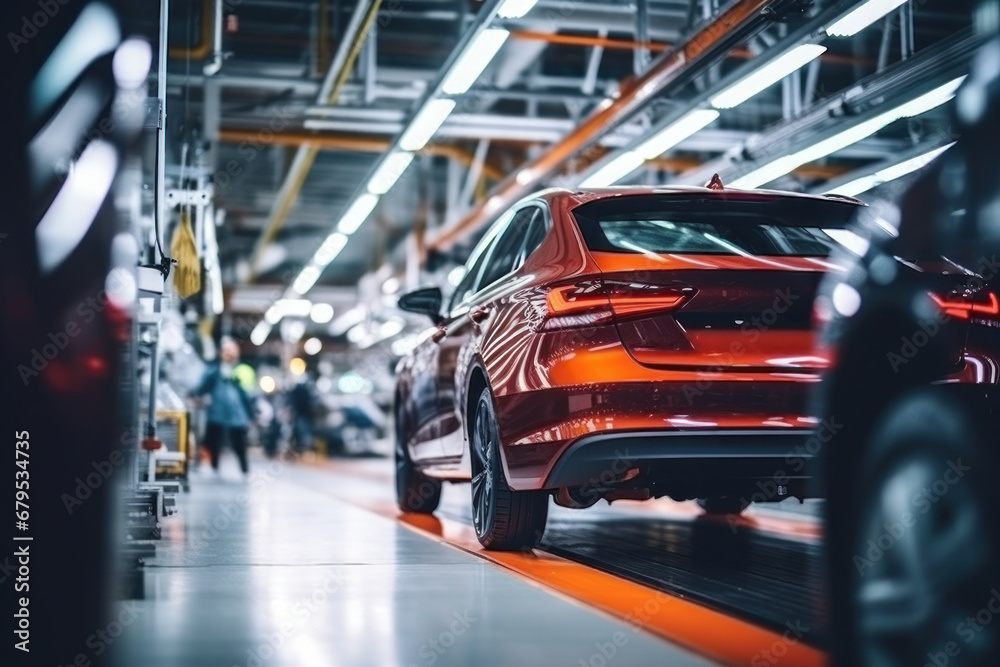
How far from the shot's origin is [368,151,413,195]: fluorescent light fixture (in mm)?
11719

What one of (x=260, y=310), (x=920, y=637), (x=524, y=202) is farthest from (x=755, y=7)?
(x=260, y=310)

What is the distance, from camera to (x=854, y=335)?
2.92m

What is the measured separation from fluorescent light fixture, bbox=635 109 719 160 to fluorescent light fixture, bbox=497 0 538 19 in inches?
85.5

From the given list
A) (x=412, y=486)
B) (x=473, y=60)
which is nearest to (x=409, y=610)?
(x=412, y=486)

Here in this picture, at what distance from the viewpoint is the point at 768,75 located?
328 inches

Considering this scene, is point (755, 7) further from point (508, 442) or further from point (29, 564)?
point (29, 564)

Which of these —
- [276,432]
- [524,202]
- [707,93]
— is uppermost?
[707,93]

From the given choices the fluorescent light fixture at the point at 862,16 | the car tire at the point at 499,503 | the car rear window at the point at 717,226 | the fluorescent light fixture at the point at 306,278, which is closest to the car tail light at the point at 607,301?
the car rear window at the point at 717,226

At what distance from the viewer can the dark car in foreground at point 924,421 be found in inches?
100

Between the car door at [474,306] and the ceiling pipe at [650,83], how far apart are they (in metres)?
2.33

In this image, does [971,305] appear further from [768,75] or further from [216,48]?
[216,48]

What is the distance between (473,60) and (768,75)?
6.67ft

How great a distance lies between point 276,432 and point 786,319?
25075 millimetres

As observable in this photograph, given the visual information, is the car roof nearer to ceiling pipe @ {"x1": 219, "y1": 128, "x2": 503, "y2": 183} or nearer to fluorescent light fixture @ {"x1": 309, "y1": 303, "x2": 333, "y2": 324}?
ceiling pipe @ {"x1": 219, "y1": 128, "x2": 503, "y2": 183}
